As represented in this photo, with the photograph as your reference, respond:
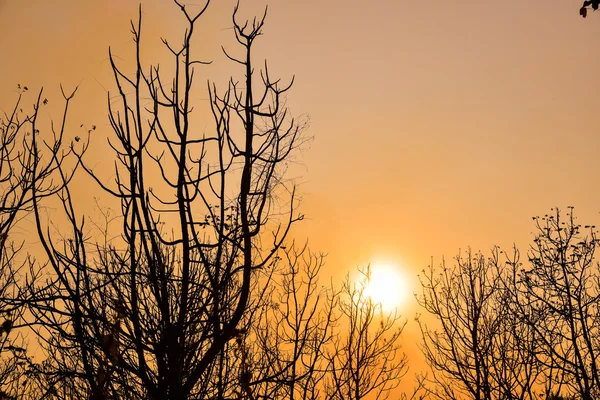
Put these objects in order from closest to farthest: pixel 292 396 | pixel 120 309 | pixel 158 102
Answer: pixel 120 309 → pixel 158 102 → pixel 292 396

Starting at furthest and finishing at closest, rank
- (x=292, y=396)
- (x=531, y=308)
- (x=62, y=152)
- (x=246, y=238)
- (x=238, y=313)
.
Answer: (x=531, y=308) < (x=292, y=396) < (x=62, y=152) < (x=246, y=238) < (x=238, y=313)

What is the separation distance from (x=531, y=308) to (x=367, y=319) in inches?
162

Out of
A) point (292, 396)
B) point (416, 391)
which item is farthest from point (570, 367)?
point (292, 396)

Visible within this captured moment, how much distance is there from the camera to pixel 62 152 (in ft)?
21.6

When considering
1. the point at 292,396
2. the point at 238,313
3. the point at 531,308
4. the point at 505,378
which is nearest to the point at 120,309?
the point at 238,313

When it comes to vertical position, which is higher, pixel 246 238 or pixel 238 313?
pixel 246 238

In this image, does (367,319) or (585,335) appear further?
(367,319)

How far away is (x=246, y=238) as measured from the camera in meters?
3.43

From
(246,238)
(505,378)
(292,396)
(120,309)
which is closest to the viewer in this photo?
(120,309)

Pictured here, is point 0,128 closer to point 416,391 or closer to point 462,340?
point 462,340

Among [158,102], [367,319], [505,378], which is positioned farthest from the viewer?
[367,319]

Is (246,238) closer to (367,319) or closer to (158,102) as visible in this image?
(158,102)

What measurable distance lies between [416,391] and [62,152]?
1208 centimetres

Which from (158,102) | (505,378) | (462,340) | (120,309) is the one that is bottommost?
(120,309)
